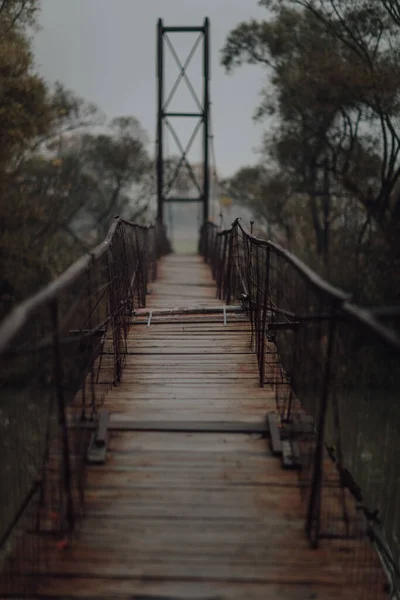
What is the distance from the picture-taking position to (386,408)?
12.9 meters

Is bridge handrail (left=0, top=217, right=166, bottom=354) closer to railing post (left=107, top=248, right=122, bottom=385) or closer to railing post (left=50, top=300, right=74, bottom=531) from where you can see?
railing post (left=50, top=300, right=74, bottom=531)

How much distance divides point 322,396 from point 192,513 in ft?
2.23

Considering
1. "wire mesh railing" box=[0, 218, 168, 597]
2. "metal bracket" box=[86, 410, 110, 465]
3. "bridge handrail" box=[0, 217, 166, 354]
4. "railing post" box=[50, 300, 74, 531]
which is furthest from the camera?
"metal bracket" box=[86, 410, 110, 465]

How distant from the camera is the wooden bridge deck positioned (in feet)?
7.48

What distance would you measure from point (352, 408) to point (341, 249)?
711cm

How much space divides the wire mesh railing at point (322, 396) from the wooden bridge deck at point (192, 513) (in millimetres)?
116

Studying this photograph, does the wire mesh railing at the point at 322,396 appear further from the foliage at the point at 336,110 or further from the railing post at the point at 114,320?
the foliage at the point at 336,110

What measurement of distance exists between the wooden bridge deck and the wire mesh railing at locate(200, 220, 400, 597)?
116 mm

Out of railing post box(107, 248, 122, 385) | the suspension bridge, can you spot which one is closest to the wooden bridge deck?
the suspension bridge

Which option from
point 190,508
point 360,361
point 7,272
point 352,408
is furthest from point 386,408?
point 190,508

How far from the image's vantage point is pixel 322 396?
2584mm

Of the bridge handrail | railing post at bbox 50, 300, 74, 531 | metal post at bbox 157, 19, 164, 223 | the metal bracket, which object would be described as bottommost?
the metal bracket

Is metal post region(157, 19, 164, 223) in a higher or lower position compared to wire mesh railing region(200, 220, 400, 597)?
higher

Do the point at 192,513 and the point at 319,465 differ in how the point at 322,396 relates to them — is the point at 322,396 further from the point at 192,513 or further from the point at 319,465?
the point at 192,513
